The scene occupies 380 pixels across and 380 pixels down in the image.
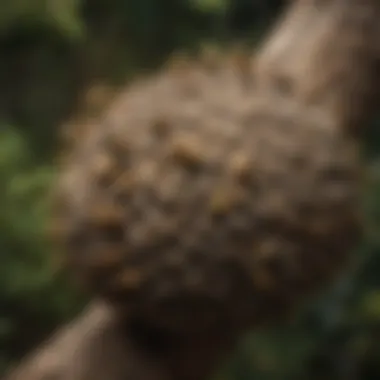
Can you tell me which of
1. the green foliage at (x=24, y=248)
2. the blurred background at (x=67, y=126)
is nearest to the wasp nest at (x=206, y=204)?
the blurred background at (x=67, y=126)

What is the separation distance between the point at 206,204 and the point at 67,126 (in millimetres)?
286

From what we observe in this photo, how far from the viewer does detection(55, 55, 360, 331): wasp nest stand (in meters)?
0.90

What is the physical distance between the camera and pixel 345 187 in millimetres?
972

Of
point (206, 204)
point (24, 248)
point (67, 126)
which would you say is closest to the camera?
point (206, 204)

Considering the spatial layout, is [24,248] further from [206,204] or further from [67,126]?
[206,204]

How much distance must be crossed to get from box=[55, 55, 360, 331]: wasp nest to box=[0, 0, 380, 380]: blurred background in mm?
131

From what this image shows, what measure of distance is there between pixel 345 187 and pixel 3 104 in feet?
3.45

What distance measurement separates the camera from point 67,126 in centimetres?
112

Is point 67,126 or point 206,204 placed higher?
point 67,126

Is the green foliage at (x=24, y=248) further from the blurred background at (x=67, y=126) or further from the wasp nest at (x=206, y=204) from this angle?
the wasp nest at (x=206, y=204)

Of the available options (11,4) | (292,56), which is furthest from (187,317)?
(11,4)

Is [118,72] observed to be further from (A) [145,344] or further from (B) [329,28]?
(A) [145,344]

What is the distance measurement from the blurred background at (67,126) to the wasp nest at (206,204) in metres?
0.13


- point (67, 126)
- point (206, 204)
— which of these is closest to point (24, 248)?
point (67, 126)
